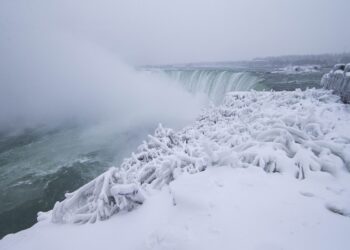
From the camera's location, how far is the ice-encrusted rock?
931cm

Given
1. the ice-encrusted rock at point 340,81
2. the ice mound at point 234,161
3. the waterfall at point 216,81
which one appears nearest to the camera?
the ice mound at point 234,161

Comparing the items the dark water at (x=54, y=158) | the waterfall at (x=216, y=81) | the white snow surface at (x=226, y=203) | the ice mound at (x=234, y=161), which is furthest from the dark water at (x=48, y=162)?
the waterfall at (x=216, y=81)

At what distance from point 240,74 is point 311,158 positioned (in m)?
22.6

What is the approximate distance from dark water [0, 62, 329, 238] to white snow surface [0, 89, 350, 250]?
7980 millimetres

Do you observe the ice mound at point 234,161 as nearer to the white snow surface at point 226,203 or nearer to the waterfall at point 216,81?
the white snow surface at point 226,203

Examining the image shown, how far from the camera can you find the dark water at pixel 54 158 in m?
11.0

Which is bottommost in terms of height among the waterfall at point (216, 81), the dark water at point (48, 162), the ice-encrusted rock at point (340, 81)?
the dark water at point (48, 162)

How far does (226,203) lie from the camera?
348 centimetres

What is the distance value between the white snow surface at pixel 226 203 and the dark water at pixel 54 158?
26.2 feet

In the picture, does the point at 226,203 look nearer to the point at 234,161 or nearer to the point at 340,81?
the point at 234,161

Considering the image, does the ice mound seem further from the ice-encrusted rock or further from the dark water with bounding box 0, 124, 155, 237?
the dark water with bounding box 0, 124, 155, 237

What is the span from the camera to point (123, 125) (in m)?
24.0

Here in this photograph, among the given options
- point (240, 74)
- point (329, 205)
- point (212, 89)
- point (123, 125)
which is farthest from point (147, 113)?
→ point (329, 205)

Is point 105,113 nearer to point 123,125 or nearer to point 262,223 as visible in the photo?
point 123,125
